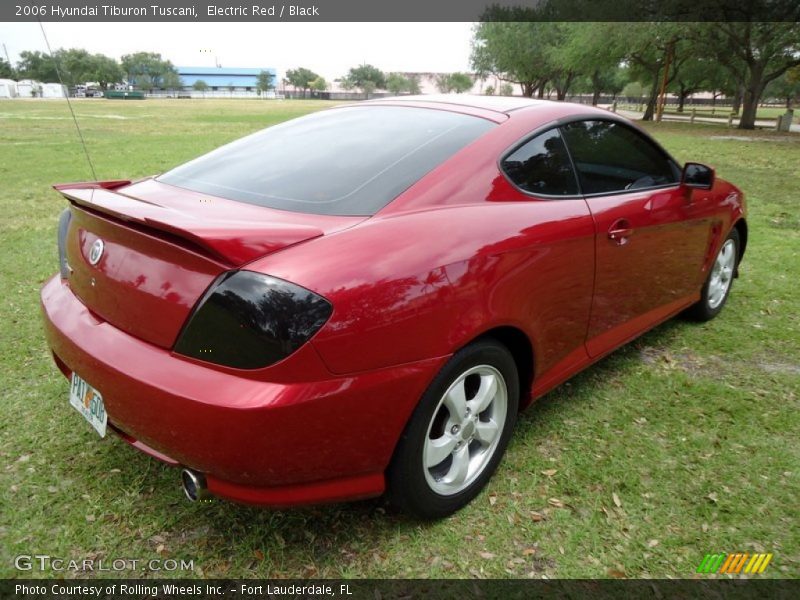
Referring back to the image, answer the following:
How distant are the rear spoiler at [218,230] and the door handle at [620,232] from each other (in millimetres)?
1505

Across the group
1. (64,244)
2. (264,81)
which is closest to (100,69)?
(64,244)

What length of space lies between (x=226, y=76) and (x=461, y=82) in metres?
61.0

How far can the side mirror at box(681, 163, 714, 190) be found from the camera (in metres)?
3.33

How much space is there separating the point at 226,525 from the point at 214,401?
2.59 feet

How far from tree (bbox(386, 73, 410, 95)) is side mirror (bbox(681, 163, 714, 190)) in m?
118

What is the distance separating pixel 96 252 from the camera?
2066mm

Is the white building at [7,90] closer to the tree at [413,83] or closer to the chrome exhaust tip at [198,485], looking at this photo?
the tree at [413,83]

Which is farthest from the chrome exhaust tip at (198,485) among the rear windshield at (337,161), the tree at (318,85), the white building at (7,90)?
the tree at (318,85)

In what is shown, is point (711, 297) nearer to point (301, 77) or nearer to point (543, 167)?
point (543, 167)

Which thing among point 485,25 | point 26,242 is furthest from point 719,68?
point 26,242

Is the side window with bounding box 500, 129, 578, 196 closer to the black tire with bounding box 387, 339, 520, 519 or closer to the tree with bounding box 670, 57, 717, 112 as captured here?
the black tire with bounding box 387, 339, 520, 519

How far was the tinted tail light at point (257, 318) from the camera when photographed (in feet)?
5.33

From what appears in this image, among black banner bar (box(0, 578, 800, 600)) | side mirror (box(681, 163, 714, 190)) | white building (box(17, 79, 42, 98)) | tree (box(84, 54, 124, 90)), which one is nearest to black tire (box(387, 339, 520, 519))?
black banner bar (box(0, 578, 800, 600))

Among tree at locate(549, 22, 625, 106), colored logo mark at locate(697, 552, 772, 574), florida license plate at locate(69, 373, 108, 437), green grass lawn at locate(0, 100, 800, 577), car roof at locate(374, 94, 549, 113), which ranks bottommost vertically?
colored logo mark at locate(697, 552, 772, 574)
